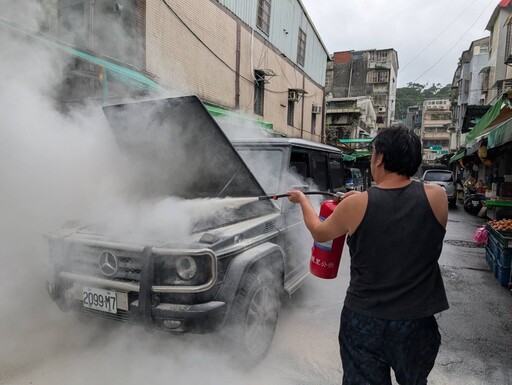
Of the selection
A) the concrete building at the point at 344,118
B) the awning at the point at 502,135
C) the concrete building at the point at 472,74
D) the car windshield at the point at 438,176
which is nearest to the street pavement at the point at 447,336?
the awning at the point at 502,135

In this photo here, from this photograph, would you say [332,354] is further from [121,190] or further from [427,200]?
[121,190]

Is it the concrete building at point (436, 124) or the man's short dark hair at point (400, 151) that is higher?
the concrete building at point (436, 124)

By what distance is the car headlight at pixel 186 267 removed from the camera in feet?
8.27

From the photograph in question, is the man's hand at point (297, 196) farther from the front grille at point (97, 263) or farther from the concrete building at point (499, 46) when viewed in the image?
the concrete building at point (499, 46)

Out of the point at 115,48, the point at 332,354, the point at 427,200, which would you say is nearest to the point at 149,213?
the point at 332,354

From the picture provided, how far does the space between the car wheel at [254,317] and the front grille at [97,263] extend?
792 mm

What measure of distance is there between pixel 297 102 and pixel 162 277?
1776 cm

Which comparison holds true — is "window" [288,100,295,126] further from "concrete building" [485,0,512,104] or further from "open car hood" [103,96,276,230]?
"open car hood" [103,96,276,230]

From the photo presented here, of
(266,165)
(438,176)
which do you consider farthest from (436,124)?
(266,165)

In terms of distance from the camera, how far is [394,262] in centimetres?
165

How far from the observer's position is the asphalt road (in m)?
2.79

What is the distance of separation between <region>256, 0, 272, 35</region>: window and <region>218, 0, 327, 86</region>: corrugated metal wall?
0.27 meters

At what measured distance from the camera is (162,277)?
8.34 feet

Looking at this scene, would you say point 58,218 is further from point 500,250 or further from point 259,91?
point 259,91
